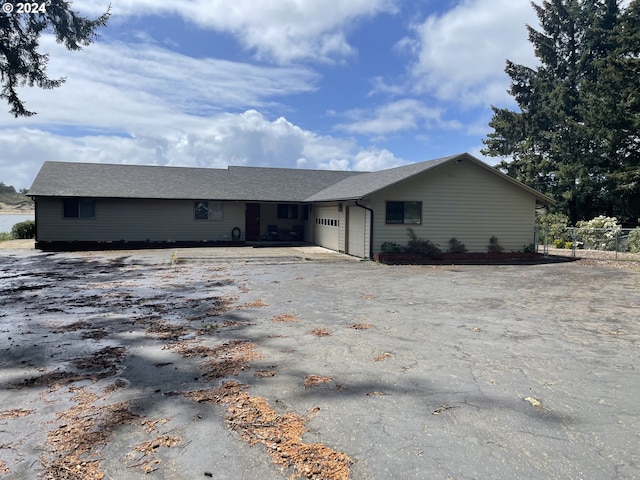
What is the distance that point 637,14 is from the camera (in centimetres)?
2614

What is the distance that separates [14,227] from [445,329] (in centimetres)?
2827

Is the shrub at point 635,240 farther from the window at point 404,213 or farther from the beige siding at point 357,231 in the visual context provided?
the beige siding at point 357,231

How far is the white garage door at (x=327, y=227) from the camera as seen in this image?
20859mm

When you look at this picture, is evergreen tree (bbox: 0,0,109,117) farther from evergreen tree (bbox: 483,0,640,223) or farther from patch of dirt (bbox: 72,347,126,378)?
evergreen tree (bbox: 483,0,640,223)

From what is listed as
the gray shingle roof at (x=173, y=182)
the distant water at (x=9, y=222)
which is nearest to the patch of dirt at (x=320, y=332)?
the gray shingle roof at (x=173, y=182)

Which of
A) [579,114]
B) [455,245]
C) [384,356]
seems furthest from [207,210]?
[579,114]

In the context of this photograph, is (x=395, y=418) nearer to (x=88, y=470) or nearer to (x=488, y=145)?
(x=88, y=470)

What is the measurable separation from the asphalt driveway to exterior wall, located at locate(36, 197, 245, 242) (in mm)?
12881

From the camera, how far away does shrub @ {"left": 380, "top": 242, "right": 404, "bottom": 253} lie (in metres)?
17.3

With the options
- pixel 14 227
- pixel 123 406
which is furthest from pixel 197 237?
pixel 123 406

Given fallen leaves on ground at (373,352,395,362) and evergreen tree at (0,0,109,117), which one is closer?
fallen leaves on ground at (373,352,395,362)

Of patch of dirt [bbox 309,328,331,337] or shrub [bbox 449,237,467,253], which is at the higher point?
shrub [bbox 449,237,467,253]

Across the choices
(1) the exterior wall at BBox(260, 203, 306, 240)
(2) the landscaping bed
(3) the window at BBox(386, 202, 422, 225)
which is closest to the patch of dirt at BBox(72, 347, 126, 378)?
(2) the landscaping bed

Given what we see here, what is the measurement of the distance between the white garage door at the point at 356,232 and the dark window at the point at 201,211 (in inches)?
317
